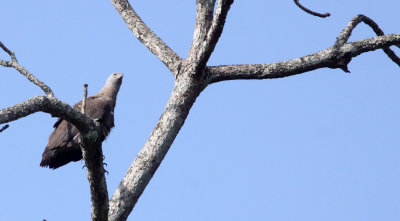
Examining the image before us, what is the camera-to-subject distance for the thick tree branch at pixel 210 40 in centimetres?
432

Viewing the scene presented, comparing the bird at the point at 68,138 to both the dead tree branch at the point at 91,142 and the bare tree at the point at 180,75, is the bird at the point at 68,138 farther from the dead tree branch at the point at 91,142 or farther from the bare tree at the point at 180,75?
the dead tree branch at the point at 91,142

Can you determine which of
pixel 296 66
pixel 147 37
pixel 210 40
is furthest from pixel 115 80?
pixel 210 40

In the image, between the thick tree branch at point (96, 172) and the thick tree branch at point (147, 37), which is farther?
the thick tree branch at point (147, 37)

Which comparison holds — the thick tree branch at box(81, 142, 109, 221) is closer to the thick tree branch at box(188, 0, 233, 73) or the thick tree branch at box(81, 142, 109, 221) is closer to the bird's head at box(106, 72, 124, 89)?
the thick tree branch at box(188, 0, 233, 73)

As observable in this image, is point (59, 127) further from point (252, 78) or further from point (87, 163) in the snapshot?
point (87, 163)

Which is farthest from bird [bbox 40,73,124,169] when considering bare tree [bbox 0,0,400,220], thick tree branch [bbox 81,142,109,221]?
thick tree branch [bbox 81,142,109,221]

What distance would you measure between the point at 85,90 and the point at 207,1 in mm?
1938

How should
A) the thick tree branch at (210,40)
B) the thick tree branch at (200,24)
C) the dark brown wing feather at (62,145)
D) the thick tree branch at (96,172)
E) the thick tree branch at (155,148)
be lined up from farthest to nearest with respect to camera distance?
the dark brown wing feather at (62,145), the thick tree branch at (200,24), the thick tree branch at (155,148), the thick tree branch at (210,40), the thick tree branch at (96,172)

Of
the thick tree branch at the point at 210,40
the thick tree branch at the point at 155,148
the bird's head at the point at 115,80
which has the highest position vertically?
the bird's head at the point at 115,80

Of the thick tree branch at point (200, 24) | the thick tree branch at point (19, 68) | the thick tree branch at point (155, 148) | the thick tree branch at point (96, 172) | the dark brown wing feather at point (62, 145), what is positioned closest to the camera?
the thick tree branch at point (96, 172)

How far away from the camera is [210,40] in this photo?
4.61 metres

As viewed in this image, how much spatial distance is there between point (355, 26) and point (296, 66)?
77cm

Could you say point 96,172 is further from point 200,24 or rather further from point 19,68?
point 200,24

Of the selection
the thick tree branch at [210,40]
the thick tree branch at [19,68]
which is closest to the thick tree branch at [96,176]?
the thick tree branch at [19,68]
